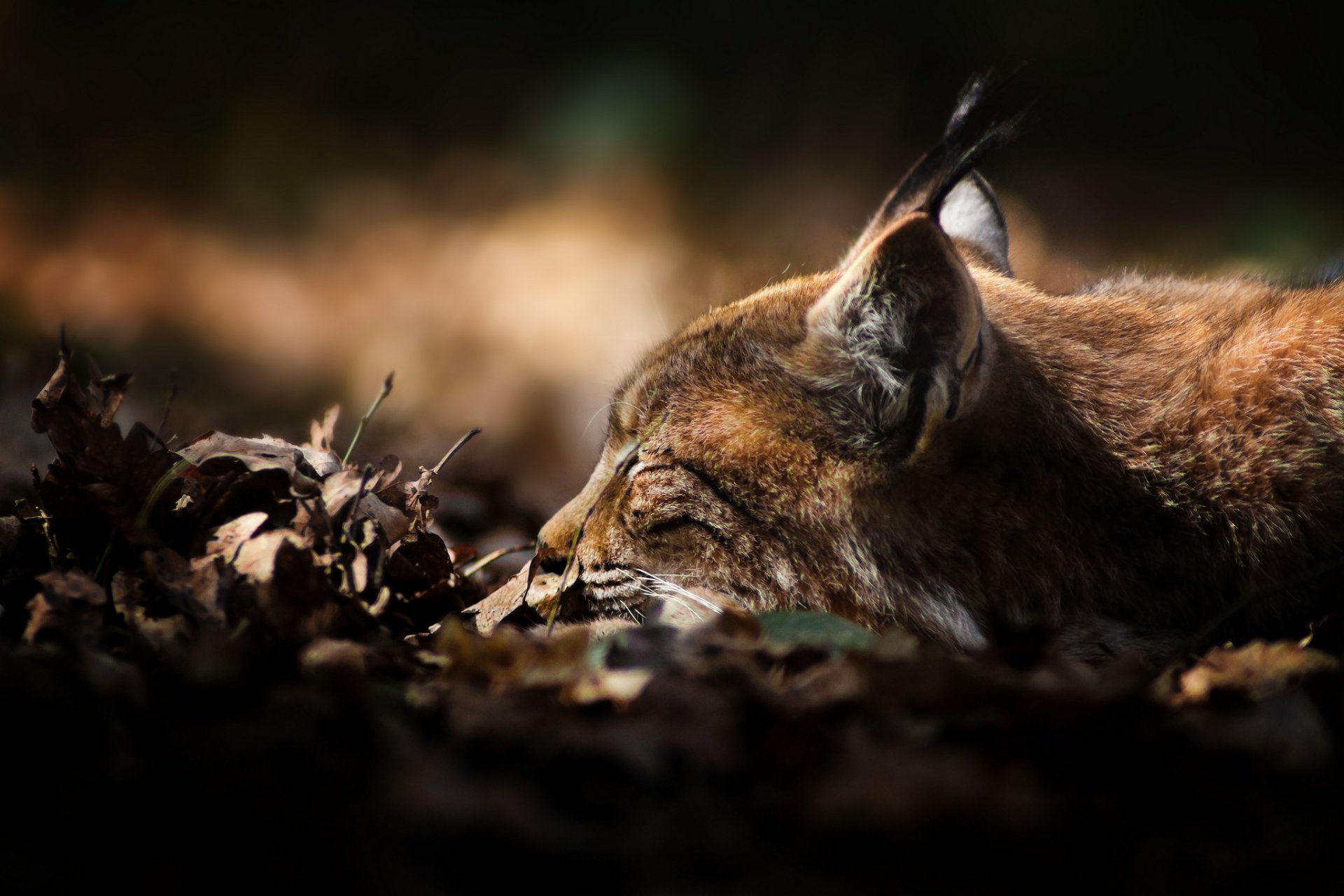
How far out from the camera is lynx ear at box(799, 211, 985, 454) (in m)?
2.10

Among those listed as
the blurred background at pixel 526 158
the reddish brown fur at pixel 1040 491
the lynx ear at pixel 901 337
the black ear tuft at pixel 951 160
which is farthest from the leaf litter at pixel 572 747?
the blurred background at pixel 526 158

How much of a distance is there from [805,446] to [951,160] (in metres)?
0.93

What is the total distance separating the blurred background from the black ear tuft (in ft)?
10.8

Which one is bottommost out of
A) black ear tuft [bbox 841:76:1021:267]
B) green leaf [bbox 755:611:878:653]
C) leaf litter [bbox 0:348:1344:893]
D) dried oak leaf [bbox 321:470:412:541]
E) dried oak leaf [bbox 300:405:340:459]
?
leaf litter [bbox 0:348:1344:893]

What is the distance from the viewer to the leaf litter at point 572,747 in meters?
1.12

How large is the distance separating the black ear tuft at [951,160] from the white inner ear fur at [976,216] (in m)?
0.31

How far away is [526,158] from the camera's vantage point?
7.43m

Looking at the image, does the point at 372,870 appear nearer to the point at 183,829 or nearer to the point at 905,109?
the point at 183,829

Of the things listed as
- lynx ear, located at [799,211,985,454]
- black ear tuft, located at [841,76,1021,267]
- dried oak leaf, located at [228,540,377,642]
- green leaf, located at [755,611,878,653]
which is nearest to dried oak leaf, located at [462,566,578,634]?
dried oak leaf, located at [228,540,377,642]

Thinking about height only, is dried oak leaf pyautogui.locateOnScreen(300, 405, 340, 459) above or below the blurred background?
below

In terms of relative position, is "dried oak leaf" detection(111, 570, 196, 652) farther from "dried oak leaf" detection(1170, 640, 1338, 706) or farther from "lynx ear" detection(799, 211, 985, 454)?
"dried oak leaf" detection(1170, 640, 1338, 706)

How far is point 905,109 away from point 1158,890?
23.2 ft

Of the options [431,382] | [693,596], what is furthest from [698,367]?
[431,382]

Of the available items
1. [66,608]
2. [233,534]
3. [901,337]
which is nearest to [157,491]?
[233,534]
